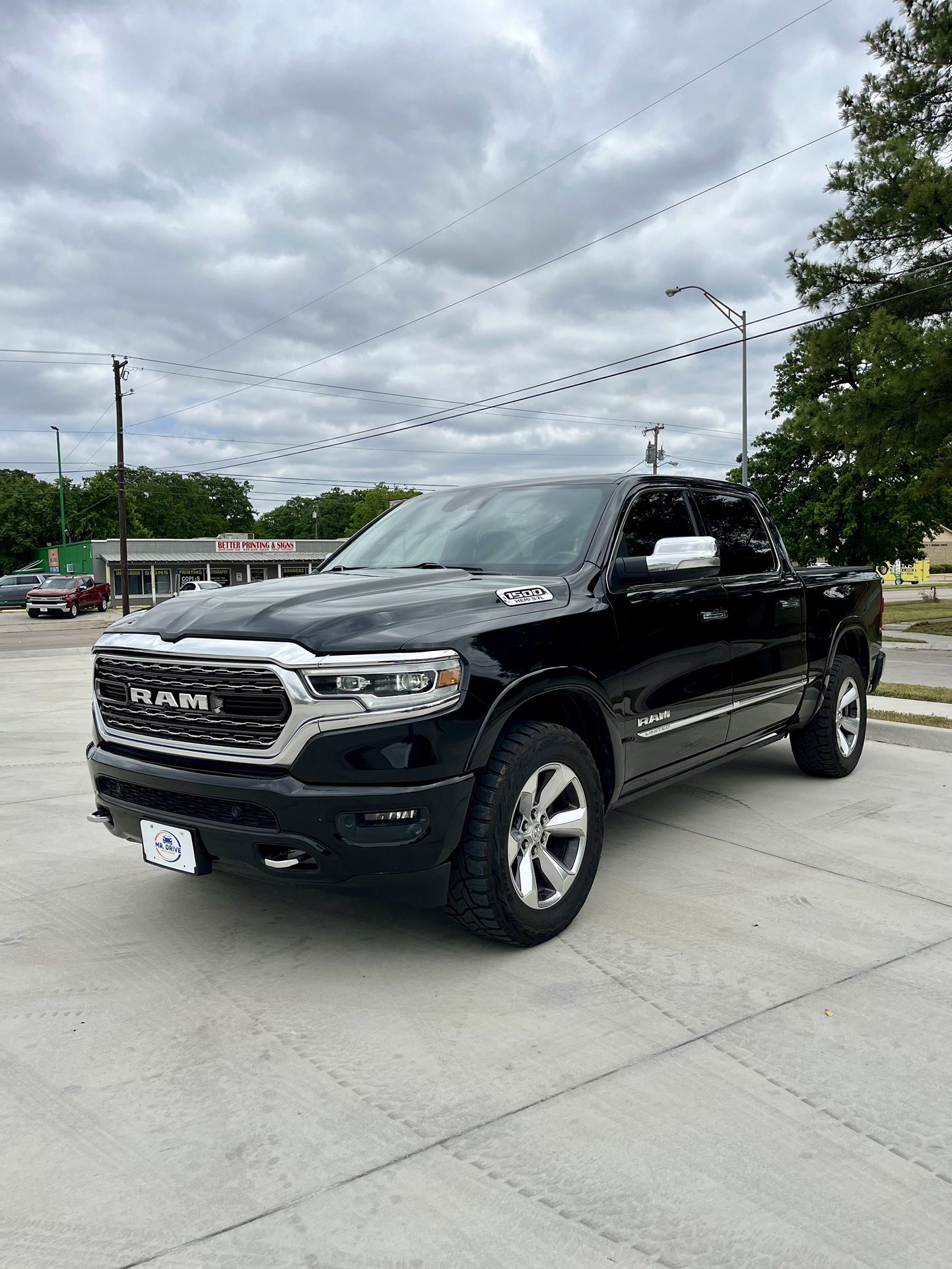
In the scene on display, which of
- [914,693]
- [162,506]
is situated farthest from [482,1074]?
[162,506]

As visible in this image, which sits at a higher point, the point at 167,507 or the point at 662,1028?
the point at 167,507

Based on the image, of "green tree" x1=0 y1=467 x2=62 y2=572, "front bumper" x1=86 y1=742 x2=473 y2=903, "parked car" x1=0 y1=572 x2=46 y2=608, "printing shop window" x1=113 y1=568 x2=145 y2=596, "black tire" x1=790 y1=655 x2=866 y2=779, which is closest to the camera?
"front bumper" x1=86 y1=742 x2=473 y2=903

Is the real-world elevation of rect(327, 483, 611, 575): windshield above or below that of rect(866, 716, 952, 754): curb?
above

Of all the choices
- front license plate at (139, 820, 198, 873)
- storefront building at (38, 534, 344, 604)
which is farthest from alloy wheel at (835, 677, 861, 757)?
storefront building at (38, 534, 344, 604)

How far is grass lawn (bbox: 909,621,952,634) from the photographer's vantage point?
2228 cm

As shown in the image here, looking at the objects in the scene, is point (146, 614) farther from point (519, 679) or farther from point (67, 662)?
point (67, 662)

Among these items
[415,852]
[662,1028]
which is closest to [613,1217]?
[662,1028]

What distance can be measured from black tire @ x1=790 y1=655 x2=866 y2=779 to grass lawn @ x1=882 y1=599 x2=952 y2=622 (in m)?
20.2

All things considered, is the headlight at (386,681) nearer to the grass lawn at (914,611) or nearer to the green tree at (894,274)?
the green tree at (894,274)

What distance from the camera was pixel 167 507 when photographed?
115812 millimetres

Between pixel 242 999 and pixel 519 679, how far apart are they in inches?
56.5

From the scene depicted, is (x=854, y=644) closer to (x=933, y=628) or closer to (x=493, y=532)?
(x=493, y=532)

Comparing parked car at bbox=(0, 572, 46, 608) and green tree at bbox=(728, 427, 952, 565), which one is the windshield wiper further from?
parked car at bbox=(0, 572, 46, 608)

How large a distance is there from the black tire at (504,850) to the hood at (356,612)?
1.51 ft
